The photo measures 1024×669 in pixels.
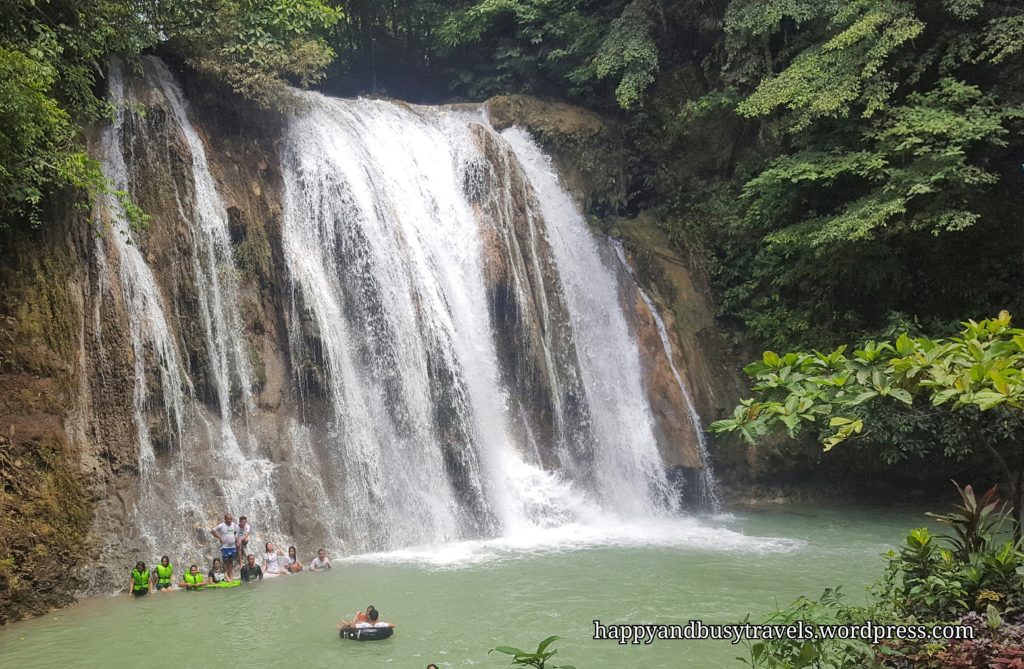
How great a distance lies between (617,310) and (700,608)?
8815mm

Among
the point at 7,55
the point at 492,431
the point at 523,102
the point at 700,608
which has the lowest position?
the point at 700,608

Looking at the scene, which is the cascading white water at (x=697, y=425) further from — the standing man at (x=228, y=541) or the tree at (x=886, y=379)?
the tree at (x=886, y=379)

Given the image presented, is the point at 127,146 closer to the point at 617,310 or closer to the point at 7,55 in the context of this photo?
the point at 7,55

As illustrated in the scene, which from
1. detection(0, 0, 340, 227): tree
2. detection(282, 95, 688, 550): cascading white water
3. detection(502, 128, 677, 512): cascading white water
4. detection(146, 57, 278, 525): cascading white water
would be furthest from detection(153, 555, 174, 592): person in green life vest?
detection(502, 128, 677, 512): cascading white water

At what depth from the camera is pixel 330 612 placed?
8.80 m

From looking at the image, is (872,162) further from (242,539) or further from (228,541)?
(228,541)

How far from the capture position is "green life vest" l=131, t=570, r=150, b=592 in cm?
945

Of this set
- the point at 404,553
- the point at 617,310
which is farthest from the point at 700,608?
the point at 617,310

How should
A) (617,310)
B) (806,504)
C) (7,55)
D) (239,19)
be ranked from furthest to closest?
(617,310), (806,504), (239,19), (7,55)

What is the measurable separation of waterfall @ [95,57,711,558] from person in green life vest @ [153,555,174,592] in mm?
501

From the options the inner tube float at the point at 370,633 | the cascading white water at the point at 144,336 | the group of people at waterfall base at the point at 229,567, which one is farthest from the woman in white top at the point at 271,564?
the inner tube float at the point at 370,633

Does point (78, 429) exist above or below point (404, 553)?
above

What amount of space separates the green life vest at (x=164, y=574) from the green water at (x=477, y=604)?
0.68 ft

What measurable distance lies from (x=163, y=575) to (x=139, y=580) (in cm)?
30
